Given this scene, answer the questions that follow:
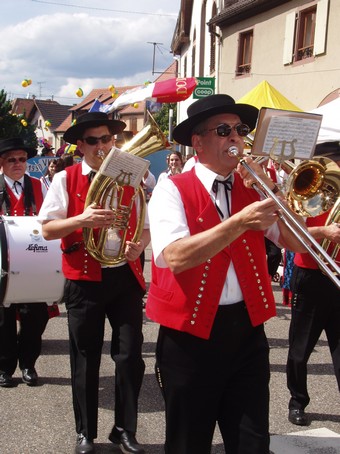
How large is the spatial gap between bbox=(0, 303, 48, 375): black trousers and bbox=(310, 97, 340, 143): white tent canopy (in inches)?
157

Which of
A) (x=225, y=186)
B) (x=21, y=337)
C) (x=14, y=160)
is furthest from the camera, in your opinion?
(x=14, y=160)

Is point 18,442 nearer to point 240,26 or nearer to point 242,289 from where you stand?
point 242,289

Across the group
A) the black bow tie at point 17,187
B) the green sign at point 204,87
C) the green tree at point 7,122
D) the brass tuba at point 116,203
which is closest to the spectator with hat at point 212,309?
the brass tuba at point 116,203

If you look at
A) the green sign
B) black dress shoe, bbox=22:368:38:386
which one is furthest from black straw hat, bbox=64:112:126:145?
the green sign

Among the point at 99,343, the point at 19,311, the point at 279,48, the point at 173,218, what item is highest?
the point at 279,48

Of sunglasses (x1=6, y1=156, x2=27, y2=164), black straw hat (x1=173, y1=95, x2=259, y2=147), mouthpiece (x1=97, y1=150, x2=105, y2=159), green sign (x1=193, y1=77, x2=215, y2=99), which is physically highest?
green sign (x1=193, y1=77, x2=215, y2=99)

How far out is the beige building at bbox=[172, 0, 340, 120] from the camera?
1520 cm

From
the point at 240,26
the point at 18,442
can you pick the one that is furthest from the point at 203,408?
the point at 240,26

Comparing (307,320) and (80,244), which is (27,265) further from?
(307,320)

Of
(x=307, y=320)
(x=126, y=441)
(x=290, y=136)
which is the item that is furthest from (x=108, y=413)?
(x=290, y=136)

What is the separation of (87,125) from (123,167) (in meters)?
0.56

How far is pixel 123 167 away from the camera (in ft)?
10.8

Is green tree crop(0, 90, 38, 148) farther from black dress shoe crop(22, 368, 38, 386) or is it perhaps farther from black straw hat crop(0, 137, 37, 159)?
black dress shoe crop(22, 368, 38, 386)

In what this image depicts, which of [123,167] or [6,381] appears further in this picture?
[6,381]
